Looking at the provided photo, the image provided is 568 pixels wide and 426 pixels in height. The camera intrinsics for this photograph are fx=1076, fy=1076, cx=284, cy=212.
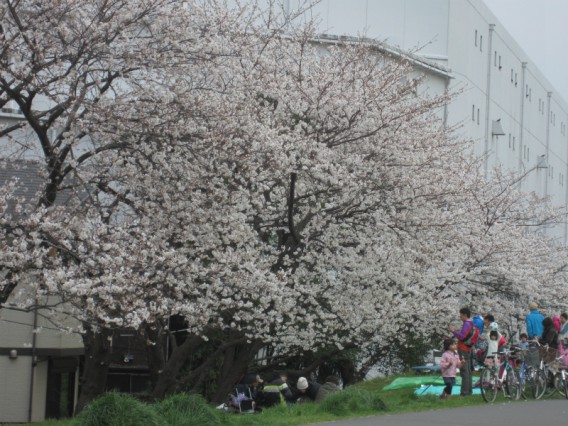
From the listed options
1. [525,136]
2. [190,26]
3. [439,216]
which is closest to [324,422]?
[190,26]

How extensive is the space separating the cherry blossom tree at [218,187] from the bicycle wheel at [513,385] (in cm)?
310

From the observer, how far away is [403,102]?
21359 mm

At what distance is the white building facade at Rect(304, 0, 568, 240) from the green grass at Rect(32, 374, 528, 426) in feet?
66.3

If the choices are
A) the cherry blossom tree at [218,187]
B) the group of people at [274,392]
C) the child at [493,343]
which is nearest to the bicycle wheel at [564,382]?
the child at [493,343]

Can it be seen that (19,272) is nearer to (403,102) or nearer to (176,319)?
(403,102)

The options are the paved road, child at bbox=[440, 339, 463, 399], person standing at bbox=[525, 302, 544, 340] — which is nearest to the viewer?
the paved road

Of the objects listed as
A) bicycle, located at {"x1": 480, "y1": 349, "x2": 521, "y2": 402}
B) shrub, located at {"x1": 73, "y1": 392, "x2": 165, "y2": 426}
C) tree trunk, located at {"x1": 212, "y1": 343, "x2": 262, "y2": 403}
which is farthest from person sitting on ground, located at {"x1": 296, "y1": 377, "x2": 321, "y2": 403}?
shrub, located at {"x1": 73, "y1": 392, "x2": 165, "y2": 426}

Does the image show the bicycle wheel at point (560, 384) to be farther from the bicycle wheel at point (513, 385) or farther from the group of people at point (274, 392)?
the group of people at point (274, 392)

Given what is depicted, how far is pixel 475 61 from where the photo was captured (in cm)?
4728

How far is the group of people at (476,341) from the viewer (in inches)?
722

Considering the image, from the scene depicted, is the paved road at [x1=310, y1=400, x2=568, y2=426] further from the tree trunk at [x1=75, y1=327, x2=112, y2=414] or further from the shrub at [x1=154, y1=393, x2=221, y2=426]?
the tree trunk at [x1=75, y1=327, x2=112, y2=414]

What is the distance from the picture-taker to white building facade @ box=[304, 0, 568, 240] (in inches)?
1695

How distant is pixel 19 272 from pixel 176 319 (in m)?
11.9

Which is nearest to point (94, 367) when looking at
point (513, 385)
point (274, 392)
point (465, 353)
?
point (274, 392)
